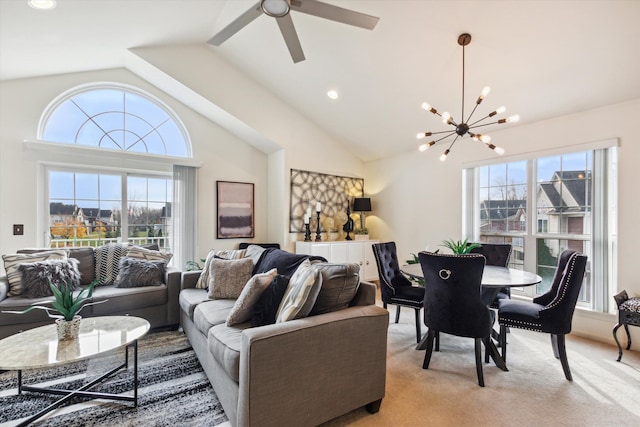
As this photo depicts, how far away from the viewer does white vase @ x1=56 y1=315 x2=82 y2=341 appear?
189 cm

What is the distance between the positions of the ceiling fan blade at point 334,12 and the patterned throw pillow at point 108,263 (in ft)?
10.7

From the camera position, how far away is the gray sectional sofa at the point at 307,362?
152 cm

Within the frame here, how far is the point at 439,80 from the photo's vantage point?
11.3 ft

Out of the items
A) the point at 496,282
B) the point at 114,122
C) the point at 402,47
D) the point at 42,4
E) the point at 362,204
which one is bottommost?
the point at 496,282

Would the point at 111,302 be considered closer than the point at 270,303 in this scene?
No

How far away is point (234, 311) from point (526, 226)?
3.73 metres

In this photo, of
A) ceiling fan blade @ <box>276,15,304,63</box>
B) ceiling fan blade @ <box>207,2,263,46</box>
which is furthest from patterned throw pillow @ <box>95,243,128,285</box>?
ceiling fan blade @ <box>276,15,304,63</box>

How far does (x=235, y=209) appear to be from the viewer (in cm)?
489

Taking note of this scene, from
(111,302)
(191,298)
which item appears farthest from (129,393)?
(111,302)

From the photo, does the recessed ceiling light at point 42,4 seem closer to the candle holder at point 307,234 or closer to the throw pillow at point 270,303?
the throw pillow at point 270,303

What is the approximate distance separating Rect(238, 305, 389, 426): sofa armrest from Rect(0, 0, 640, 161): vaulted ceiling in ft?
8.81

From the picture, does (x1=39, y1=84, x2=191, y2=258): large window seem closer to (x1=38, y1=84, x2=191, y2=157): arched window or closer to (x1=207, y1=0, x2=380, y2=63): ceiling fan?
(x1=38, y1=84, x2=191, y2=157): arched window

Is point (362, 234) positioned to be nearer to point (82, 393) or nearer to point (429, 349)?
point (429, 349)

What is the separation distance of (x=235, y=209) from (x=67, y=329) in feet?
10.2
